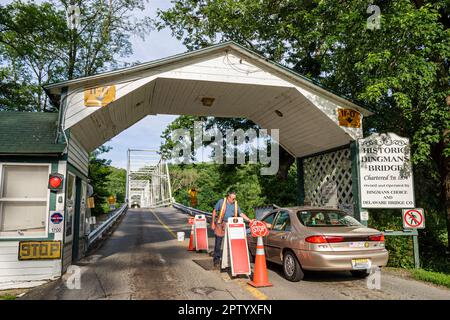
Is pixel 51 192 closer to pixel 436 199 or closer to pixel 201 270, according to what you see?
pixel 201 270

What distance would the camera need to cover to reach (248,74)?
32.7 feet

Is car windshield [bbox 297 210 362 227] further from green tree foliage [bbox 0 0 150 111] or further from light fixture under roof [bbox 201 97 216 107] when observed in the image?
green tree foliage [bbox 0 0 150 111]

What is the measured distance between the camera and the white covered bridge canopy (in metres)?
8.76

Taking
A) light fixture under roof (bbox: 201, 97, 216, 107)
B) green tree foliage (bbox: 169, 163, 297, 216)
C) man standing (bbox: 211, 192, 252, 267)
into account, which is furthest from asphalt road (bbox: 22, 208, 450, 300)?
green tree foliage (bbox: 169, 163, 297, 216)

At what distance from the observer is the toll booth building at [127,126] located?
7855 millimetres

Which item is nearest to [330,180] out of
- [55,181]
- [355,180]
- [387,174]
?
[355,180]

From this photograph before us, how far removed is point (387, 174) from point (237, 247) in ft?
17.6

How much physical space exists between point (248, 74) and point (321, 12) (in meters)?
5.31

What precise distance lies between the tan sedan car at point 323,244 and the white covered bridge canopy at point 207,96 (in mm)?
4021

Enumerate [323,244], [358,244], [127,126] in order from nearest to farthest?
[323,244] < [358,244] < [127,126]

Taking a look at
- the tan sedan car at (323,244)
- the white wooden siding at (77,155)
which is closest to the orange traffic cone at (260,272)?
the tan sedan car at (323,244)

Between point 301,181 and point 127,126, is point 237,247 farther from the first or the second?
point 301,181

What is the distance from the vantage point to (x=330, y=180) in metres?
12.2

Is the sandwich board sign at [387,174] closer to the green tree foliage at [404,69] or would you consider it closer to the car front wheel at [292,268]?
the green tree foliage at [404,69]
